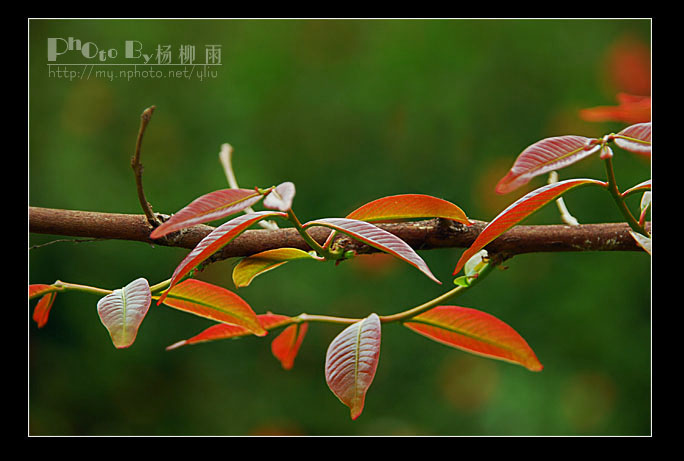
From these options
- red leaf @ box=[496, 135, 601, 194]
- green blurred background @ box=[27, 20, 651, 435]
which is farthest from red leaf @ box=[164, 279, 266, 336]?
green blurred background @ box=[27, 20, 651, 435]

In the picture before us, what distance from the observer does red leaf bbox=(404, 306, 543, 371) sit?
0.81 feet

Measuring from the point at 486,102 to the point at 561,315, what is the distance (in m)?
0.35

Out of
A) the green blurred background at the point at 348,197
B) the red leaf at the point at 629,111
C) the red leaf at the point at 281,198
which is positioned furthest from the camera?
the green blurred background at the point at 348,197

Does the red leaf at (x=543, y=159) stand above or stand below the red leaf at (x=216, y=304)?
above

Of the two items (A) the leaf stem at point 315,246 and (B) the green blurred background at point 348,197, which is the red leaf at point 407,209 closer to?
(A) the leaf stem at point 315,246

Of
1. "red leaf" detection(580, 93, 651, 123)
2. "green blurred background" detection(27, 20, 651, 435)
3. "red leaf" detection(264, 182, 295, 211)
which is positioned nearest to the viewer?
"red leaf" detection(264, 182, 295, 211)

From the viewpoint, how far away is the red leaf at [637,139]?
0.69 ft

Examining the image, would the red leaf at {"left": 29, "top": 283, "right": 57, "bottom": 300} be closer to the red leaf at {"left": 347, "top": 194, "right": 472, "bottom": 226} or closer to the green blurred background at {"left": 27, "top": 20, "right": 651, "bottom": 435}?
the red leaf at {"left": 347, "top": 194, "right": 472, "bottom": 226}

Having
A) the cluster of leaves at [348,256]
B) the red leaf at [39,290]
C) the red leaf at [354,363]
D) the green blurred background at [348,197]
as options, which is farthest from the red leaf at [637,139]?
the green blurred background at [348,197]

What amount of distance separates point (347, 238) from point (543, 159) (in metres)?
0.08

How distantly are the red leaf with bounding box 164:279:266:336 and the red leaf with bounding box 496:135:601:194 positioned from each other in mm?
104

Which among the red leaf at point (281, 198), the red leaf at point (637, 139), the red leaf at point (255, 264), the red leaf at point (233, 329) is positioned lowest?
the red leaf at point (233, 329)

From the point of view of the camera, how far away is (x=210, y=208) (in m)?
0.19

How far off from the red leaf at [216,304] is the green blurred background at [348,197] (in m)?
0.67
